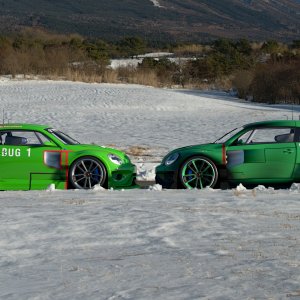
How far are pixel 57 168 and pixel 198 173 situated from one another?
224 centimetres

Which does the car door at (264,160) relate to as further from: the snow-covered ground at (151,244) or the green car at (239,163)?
the snow-covered ground at (151,244)

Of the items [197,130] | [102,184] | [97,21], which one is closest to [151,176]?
[102,184]

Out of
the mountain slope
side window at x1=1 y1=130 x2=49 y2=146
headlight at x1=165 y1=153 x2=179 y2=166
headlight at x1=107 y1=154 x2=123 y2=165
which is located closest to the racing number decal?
side window at x1=1 y1=130 x2=49 y2=146

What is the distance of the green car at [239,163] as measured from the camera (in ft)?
37.6

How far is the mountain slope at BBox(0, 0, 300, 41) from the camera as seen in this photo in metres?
154

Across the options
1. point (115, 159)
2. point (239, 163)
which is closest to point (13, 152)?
point (115, 159)

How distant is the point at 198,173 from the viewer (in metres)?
11.7

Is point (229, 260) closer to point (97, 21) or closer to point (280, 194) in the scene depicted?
point (280, 194)

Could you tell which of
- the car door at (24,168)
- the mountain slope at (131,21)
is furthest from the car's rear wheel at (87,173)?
the mountain slope at (131,21)

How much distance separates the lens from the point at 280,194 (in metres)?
10.2

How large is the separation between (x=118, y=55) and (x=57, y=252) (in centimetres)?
7350

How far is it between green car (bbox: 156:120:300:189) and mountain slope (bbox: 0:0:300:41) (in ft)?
421

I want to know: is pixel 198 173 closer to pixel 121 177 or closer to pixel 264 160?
pixel 264 160

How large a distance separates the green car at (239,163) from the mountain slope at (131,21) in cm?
12821
